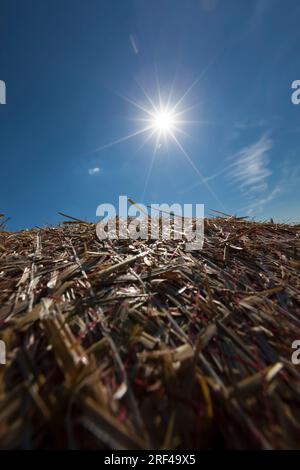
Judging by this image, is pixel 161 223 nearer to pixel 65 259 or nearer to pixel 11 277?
pixel 65 259

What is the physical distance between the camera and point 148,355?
42.3 inches

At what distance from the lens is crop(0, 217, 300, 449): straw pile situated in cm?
84

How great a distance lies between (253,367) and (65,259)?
67.3 inches

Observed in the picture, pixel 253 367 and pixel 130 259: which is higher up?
pixel 130 259

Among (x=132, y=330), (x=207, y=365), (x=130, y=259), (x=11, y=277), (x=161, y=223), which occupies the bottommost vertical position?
(x=207, y=365)

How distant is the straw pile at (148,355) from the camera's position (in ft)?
2.74

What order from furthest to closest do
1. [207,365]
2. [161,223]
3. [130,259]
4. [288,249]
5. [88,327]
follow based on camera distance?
[161,223] → [288,249] → [130,259] → [88,327] → [207,365]

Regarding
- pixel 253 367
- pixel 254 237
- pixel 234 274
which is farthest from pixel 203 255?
pixel 253 367

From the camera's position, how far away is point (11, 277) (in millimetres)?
1841

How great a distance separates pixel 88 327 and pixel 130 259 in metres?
0.82

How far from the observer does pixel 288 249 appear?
2.53 meters

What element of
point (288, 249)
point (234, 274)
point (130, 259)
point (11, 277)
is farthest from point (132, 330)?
point (288, 249)

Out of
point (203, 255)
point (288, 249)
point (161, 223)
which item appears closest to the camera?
point (203, 255)

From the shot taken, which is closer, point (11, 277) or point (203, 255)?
point (11, 277)
